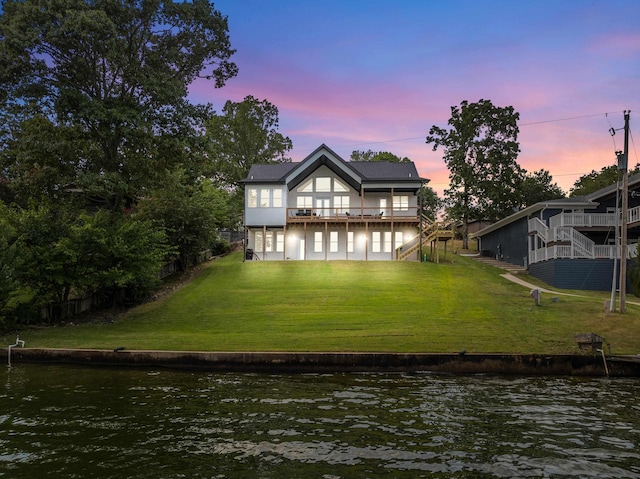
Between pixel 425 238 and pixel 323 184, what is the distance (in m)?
10.4

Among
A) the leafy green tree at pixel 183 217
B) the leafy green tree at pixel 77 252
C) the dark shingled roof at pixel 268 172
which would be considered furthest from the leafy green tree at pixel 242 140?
the leafy green tree at pixel 77 252

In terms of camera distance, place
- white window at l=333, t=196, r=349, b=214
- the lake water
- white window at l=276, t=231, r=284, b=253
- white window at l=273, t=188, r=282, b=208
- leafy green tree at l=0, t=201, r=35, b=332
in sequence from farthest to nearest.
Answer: white window at l=333, t=196, r=349, b=214 → white window at l=276, t=231, r=284, b=253 → white window at l=273, t=188, r=282, b=208 → leafy green tree at l=0, t=201, r=35, b=332 → the lake water

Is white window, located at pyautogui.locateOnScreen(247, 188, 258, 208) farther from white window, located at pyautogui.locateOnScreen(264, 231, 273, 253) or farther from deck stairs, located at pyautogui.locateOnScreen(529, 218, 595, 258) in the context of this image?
deck stairs, located at pyautogui.locateOnScreen(529, 218, 595, 258)

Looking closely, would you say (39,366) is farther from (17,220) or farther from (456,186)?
(456,186)

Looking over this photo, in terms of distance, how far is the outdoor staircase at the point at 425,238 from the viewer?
4334 cm

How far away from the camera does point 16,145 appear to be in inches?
1158

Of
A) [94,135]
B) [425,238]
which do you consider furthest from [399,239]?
[94,135]

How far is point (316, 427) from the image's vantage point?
10727mm

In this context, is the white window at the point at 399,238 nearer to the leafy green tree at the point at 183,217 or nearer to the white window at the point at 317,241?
the white window at the point at 317,241

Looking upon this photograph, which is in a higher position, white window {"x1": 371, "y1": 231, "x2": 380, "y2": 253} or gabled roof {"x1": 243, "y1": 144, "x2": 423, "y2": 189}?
gabled roof {"x1": 243, "y1": 144, "x2": 423, "y2": 189}

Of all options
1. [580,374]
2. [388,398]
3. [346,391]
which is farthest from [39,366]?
[580,374]

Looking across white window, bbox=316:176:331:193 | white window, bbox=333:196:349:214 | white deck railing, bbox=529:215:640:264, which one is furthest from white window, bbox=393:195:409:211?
white deck railing, bbox=529:215:640:264

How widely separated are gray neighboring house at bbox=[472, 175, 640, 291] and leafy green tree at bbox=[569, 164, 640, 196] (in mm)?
32204

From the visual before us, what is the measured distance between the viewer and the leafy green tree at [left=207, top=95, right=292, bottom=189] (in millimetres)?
66750
